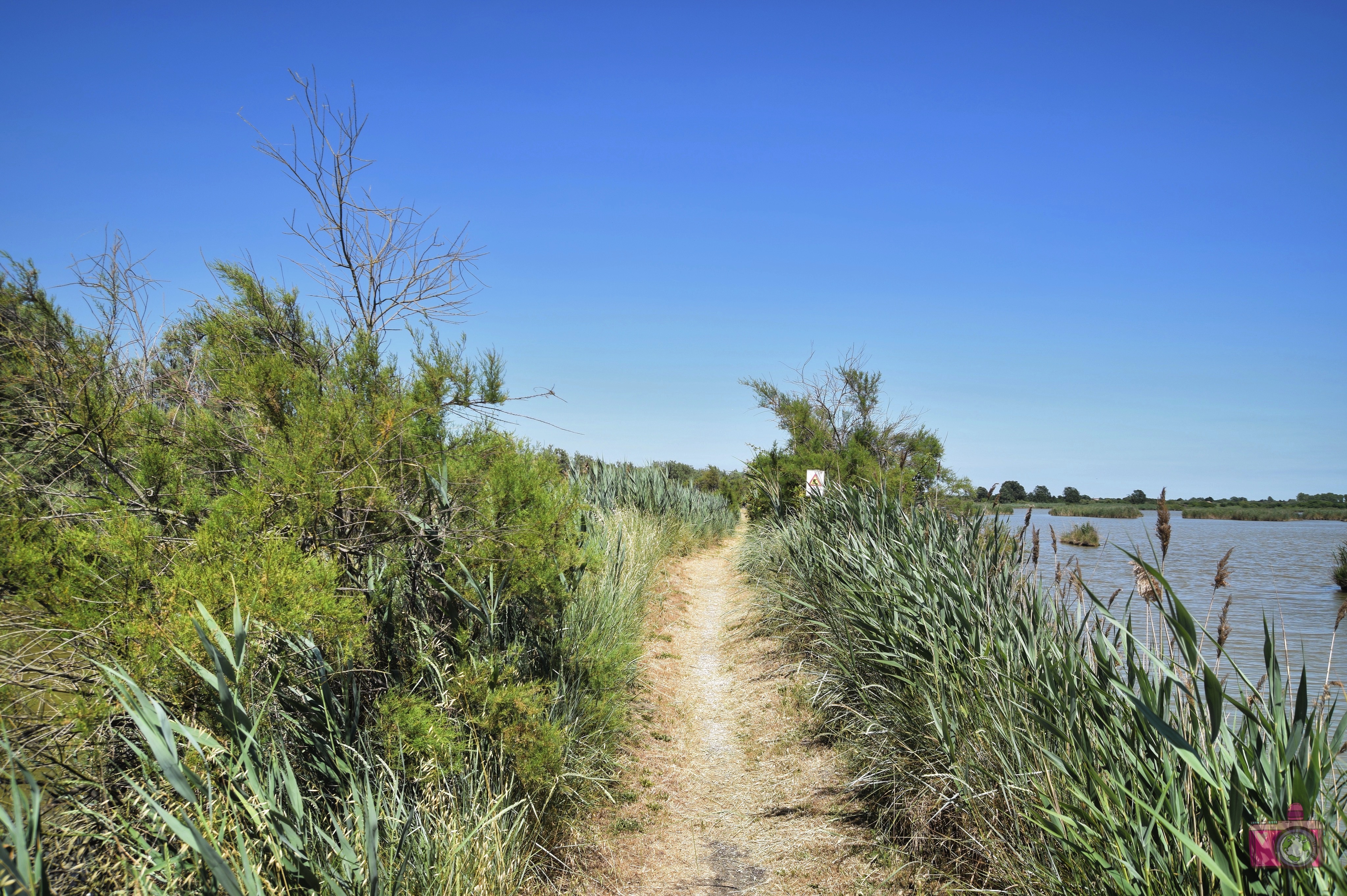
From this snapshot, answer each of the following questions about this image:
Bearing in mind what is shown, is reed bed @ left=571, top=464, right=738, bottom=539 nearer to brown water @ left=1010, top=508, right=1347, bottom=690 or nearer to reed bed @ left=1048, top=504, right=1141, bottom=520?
brown water @ left=1010, top=508, right=1347, bottom=690

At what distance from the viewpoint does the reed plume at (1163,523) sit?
2.30m

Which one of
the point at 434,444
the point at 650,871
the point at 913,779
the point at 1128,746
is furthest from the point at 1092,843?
the point at 434,444

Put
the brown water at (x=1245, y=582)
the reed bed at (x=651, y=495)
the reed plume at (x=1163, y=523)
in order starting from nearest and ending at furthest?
1. the reed plume at (x=1163, y=523)
2. the brown water at (x=1245, y=582)
3. the reed bed at (x=651, y=495)

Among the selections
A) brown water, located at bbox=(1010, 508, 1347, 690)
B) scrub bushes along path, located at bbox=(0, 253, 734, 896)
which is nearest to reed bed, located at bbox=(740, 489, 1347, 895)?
brown water, located at bbox=(1010, 508, 1347, 690)

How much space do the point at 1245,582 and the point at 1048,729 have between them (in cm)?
1697

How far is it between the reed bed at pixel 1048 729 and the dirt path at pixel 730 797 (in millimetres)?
325

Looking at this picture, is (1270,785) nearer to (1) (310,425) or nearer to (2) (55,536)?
Result: (1) (310,425)

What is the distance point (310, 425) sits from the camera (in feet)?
9.45

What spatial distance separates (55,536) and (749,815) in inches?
155

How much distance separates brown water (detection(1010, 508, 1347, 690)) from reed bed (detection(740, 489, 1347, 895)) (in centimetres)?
27

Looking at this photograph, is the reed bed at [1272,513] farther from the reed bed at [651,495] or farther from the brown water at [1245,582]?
the reed bed at [651,495]

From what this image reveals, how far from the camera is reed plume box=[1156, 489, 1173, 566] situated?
7.55 ft

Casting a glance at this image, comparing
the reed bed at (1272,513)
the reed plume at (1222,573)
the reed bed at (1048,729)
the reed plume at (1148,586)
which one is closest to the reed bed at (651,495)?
the reed bed at (1048,729)

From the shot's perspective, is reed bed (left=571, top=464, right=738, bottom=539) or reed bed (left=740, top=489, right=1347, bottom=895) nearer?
reed bed (left=740, top=489, right=1347, bottom=895)
